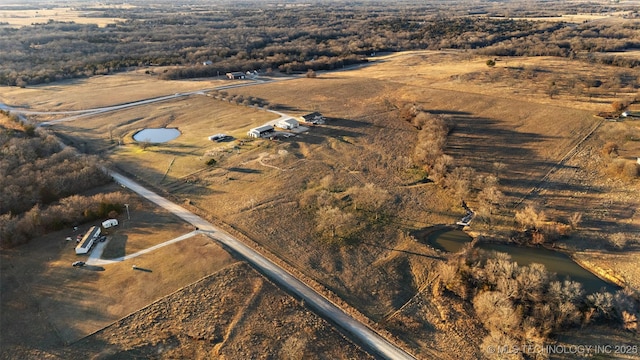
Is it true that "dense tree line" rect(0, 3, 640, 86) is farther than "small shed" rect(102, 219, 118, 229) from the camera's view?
Yes

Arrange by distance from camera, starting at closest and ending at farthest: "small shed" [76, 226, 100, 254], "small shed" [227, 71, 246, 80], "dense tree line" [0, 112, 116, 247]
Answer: "small shed" [76, 226, 100, 254]
"dense tree line" [0, 112, 116, 247]
"small shed" [227, 71, 246, 80]

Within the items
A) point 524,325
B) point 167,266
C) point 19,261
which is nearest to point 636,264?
point 524,325

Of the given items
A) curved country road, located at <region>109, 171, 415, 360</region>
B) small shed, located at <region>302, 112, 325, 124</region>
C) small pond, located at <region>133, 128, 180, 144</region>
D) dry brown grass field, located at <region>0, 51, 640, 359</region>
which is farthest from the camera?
small shed, located at <region>302, 112, 325, 124</region>

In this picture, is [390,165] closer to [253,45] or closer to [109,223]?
[109,223]

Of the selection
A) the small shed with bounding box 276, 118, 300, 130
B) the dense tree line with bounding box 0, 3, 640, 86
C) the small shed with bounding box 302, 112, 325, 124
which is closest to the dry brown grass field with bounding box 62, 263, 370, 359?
the small shed with bounding box 276, 118, 300, 130

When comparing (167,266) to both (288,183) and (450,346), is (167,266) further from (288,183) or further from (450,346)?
(450,346)

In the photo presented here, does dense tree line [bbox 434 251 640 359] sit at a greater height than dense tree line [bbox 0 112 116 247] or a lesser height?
lesser

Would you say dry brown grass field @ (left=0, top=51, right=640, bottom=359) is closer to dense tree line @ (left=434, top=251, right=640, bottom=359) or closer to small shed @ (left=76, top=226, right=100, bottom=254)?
dense tree line @ (left=434, top=251, right=640, bottom=359)

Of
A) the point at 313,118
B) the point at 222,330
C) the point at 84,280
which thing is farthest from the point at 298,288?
the point at 313,118
